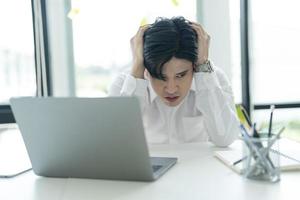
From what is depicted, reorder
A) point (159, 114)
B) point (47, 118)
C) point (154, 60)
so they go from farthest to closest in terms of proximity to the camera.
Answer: point (159, 114), point (154, 60), point (47, 118)

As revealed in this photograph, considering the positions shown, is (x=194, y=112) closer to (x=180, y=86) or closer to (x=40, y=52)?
(x=180, y=86)

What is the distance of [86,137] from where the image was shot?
32.9 inches

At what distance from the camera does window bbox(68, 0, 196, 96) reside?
8.56 ft

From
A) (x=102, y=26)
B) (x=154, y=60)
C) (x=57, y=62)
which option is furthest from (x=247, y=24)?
(x=154, y=60)

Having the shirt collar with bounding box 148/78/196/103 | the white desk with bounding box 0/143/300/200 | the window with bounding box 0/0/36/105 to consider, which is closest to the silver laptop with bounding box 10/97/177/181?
the white desk with bounding box 0/143/300/200

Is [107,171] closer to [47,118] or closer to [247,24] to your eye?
[47,118]

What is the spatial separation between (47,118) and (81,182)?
0.16 m

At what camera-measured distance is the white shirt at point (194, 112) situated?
1.41 m

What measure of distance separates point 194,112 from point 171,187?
789 mm

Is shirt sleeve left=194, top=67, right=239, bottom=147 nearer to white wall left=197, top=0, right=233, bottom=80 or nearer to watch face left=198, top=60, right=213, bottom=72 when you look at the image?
watch face left=198, top=60, right=213, bottom=72

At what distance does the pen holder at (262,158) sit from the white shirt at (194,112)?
17.2 inches

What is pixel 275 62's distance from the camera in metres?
2.71

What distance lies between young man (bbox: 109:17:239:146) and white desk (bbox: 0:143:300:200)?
0.41 metres

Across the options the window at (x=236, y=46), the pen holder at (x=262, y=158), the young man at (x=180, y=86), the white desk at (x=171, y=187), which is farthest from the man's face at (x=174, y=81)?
the window at (x=236, y=46)
